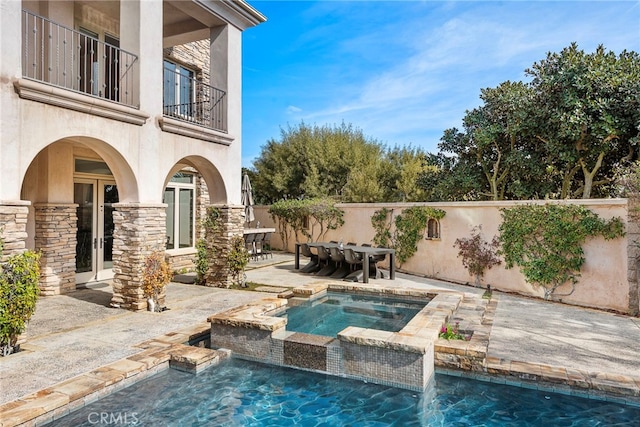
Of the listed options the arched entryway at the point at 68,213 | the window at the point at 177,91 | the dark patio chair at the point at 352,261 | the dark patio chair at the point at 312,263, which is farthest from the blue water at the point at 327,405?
the window at the point at 177,91

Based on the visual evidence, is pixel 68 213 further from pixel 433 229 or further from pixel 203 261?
pixel 433 229

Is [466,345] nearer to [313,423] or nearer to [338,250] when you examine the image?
[313,423]

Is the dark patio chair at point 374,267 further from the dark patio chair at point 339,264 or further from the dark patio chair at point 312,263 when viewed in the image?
the dark patio chair at point 312,263

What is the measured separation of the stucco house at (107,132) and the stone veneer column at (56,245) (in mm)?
27

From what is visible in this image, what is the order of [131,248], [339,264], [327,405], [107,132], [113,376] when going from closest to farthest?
[113,376] → [327,405] → [107,132] → [131,248] → [339,264]

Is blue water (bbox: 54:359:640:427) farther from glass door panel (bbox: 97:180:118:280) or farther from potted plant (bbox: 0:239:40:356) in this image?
glass door panel (bbox: 97:180:118:280)

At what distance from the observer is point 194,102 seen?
14.1 metres

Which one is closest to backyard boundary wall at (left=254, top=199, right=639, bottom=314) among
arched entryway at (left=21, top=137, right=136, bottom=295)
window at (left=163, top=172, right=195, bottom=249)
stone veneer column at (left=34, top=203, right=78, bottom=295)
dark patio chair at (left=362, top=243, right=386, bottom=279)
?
dark patio chair at (left=362, top=243, right=386, bottom=279)

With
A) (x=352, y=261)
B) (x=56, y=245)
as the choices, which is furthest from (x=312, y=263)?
(x=56, y=245)

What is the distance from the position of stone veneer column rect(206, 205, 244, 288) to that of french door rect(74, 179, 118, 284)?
310 cm

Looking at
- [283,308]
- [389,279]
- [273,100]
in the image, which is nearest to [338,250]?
[389,279]

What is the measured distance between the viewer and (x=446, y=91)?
2083cm

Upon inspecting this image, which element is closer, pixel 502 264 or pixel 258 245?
pixel 502 264

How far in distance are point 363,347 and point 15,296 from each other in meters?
5.22
